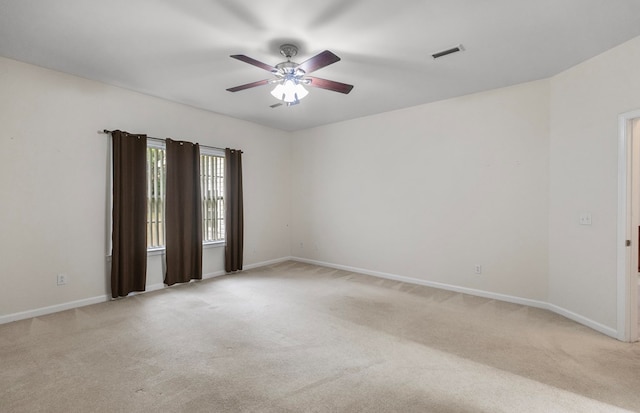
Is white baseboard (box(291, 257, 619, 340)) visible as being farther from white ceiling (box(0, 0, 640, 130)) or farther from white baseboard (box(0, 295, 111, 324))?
white baseboard (box(0, 295, 111, 324))

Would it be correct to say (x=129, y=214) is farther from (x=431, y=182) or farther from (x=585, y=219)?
(x=585, y=219)

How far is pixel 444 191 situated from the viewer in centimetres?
436

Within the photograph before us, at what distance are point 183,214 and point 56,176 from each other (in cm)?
153

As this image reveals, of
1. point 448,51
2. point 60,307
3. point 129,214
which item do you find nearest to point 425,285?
point 448,51

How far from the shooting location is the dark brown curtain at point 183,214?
14.4ft

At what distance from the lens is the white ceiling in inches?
88.7

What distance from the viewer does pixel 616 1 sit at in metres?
2.14

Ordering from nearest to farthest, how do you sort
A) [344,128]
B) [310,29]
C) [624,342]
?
1. [310,29]
2. [624,342]
3. [344,128]

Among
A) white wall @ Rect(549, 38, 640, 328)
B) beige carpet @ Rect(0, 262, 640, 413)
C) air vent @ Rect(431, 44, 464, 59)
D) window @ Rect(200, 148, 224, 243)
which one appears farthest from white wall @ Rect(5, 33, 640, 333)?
air vent @ Rect(431, 44, 464, 59)

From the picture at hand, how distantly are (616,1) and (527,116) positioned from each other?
1.63 metres

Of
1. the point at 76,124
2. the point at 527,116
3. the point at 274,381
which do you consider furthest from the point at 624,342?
the point at 76,124

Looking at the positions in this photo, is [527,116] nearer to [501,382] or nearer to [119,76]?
[501,382]

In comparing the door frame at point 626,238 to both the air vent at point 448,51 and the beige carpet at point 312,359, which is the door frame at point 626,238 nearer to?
the beige carpet at point 312,359

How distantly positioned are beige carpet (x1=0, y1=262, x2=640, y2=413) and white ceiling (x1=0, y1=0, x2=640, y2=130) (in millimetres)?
2726
